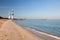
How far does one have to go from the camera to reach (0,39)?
253 inches

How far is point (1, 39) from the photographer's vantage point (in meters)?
6.46

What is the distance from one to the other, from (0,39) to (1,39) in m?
0.06
